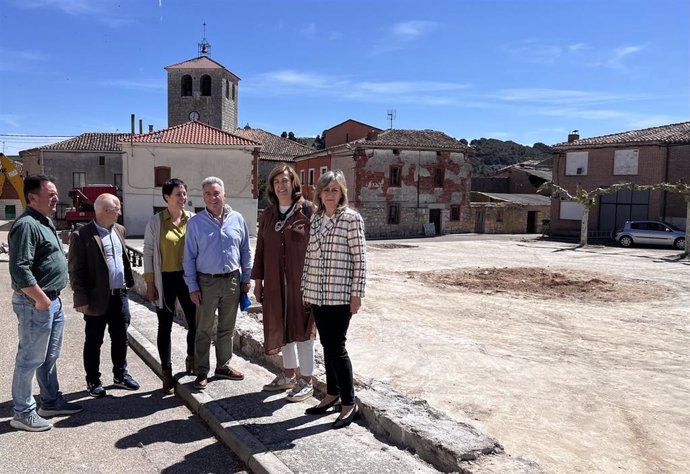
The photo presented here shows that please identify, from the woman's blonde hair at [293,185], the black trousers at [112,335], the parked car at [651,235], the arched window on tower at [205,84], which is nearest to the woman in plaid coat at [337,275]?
the woman's blonde hair at [293,185]

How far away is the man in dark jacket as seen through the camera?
467cm

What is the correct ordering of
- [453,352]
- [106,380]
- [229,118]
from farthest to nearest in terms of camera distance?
[229,118] → [453,352] → [106,380]

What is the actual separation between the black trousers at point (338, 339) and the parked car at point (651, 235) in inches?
1062

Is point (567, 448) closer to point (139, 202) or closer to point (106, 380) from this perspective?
point (106, 380)

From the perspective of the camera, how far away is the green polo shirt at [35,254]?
376 centimetres

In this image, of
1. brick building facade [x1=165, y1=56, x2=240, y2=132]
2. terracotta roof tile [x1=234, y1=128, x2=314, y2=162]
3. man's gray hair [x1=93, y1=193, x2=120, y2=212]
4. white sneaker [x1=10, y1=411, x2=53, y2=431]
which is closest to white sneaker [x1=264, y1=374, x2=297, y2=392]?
white sneaker [x1=10, y1=411, x2=53, y2=431]

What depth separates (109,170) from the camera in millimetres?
40438

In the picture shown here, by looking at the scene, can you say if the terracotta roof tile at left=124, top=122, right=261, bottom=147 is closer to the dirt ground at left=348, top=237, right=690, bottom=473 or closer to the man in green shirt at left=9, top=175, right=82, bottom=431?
the dirt ground at left=348, top=237, right=690, bottom=473

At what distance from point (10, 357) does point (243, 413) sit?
3.36 meters

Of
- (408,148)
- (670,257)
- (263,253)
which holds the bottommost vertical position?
(670,257)

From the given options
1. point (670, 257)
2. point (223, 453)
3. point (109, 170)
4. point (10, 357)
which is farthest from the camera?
point (109, 170)

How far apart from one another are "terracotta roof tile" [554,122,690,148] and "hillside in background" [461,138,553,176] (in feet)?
150

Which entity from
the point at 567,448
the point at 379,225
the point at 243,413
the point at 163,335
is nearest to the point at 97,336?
the point at 163,335

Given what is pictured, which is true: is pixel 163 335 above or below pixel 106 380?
above
